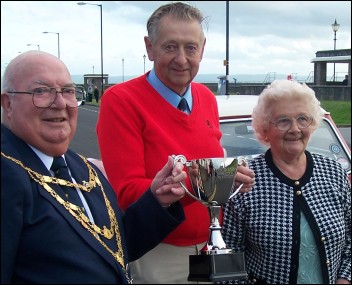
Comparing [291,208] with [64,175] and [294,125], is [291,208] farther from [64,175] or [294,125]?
[64,175]

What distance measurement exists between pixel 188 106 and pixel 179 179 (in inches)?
28.7

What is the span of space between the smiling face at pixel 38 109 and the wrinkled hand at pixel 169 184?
0.40 meters

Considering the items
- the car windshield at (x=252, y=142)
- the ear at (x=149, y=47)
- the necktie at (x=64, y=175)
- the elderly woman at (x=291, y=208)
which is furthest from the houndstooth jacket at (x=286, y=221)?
the car windshield at (x=252, y=142)

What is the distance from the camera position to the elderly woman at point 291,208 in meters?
2.46

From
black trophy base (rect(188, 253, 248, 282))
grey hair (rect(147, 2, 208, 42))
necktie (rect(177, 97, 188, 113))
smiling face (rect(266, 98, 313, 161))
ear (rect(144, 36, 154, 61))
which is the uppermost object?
grey hair (rect(147, 2, 208, 42))

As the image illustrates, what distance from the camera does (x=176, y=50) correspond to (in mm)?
2574

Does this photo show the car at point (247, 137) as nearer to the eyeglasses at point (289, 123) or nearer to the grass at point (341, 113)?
the grass at point (341, 113)

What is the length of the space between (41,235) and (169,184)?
0.59 m

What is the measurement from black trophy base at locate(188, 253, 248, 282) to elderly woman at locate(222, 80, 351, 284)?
48 cm

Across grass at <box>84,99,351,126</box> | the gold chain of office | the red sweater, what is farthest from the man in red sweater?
grass at <box>84,99,351,126</box>

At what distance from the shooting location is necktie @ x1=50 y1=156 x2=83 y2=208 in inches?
73.1

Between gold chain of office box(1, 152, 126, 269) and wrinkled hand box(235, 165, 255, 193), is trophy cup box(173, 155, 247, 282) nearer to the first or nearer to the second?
wrinkled hand box(235, 165, 255, 193)

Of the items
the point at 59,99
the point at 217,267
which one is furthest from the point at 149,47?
the point at 217,267

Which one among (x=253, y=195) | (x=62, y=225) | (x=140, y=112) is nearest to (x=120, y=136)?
(x=140, y=112)
